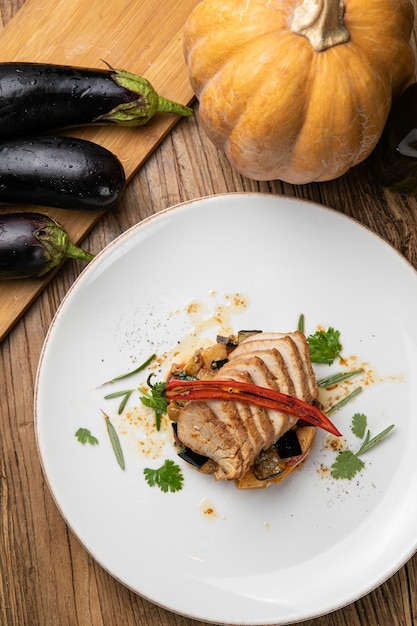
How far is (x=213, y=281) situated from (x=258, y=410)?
0.68 meters

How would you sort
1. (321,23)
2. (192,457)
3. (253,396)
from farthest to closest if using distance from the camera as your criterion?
1. (192,457)
2. (253,396)
3. (321,23)

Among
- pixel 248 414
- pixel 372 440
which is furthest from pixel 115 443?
pixel 372 440

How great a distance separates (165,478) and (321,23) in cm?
201

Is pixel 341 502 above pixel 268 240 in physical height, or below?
below

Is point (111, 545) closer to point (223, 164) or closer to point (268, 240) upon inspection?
point (268, 240)

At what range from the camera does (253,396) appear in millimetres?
2963

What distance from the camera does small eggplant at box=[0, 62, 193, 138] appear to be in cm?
316

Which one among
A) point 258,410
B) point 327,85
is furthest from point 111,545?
point 327,85

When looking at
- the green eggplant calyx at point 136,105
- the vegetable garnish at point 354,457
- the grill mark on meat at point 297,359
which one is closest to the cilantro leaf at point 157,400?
the grill mark on meat at point 297,359

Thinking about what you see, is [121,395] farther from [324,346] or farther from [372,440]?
[372,440]

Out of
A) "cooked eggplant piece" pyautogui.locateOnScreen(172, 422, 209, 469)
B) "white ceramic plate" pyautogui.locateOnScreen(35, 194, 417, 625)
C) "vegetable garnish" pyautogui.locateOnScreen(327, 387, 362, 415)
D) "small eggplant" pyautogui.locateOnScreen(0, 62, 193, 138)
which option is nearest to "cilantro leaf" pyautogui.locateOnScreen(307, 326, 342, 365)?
"white ceramic plate" pyautogui.locateOnScreen(35, 194, 417, 625)

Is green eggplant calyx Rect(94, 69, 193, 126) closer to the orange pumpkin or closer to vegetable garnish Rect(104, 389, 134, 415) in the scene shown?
the orange pumpkin

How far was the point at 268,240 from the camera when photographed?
328cm

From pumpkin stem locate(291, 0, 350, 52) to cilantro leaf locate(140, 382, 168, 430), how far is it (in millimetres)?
1589
